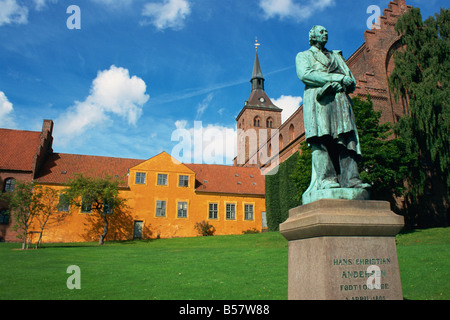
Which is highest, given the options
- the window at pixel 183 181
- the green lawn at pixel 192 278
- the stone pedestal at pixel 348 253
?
the window at pixel 183 181

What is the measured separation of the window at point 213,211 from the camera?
36.0 m

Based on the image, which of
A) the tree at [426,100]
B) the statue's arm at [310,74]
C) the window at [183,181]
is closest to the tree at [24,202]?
the window at [183,181]

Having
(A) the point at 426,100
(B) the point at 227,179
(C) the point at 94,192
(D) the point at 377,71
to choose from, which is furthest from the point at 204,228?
(A) the point at 426,100

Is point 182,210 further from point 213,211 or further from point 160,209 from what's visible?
point 213,211

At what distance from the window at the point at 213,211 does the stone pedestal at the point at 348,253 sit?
105 ft

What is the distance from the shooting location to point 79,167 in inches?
1401

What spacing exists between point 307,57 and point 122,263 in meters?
13.3

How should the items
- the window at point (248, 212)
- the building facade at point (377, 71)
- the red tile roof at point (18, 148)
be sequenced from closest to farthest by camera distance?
the building facade at point (377, 71)
the red tile roof at point (18, 148)
the window at point (248, 212)

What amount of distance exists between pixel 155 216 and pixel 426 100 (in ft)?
85.4

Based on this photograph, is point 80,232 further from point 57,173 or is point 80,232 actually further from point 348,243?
point 348,243

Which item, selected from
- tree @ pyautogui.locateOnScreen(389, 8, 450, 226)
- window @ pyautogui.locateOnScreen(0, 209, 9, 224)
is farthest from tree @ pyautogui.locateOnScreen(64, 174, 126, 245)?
tree @ pyautogui.locateOnScreen(389, 8, 450, 226)

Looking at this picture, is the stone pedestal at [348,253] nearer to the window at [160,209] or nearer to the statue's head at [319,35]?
the statue's head at [319,35]
